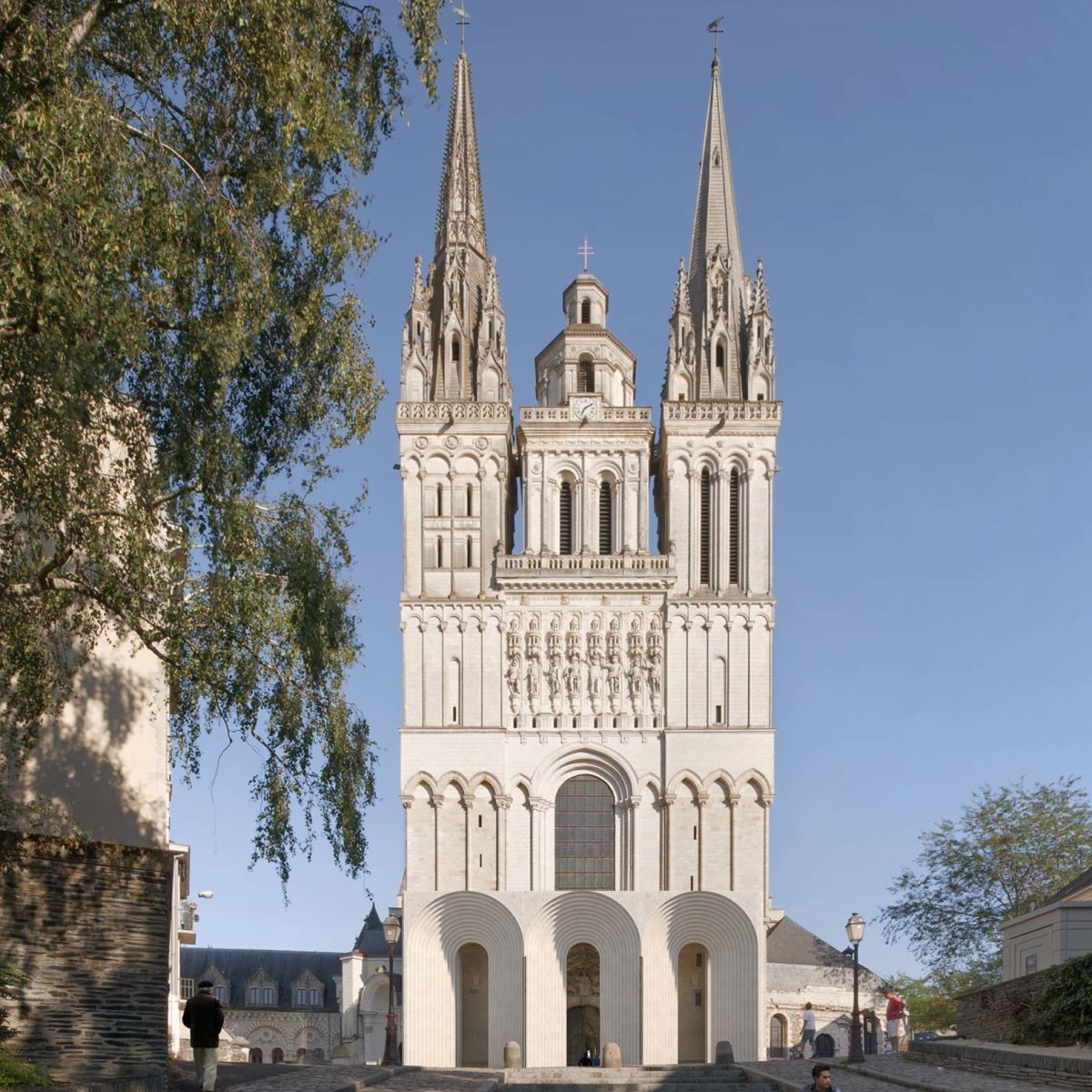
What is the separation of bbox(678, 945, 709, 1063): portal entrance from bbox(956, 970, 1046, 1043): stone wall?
16.8 m

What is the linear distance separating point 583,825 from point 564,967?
3.80 m

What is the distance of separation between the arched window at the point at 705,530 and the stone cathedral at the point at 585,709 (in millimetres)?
82

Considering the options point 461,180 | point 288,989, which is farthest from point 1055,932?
point 288,989

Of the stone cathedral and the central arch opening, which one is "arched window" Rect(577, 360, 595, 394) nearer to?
the stone cathedral

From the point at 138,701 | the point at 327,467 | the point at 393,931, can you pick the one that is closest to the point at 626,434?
the point at 393,931

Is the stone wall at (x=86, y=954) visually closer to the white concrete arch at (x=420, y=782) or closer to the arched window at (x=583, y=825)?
the white concrete arch at (x=420, y=782)

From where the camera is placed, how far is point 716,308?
48406mm

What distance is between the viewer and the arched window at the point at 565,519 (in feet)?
153

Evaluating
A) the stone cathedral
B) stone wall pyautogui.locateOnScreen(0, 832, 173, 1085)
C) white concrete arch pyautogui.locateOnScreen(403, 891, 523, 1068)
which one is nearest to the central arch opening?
the stone cathedral

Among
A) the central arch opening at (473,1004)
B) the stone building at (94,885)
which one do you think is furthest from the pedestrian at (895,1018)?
the stone building at (94,885)

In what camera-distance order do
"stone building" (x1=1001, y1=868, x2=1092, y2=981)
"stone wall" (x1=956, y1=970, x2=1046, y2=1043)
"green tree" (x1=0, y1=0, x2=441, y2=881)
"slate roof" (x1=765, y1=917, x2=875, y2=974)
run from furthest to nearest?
"slate roof" (x1=765, y1=917, x2=875, y2=974) → "stone building" (x1=1001, y1=868, x2=1092, y2=981) → "stone wall" (x1=956, y1=970, x2=1046, y2=1043) → "green tree" (x1=0, y1=0, x2=441, y2=881)

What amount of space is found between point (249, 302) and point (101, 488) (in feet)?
7.31

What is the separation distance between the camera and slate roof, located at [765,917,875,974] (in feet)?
Answer: 207

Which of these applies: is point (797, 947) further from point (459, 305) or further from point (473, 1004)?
point (459, 305)
